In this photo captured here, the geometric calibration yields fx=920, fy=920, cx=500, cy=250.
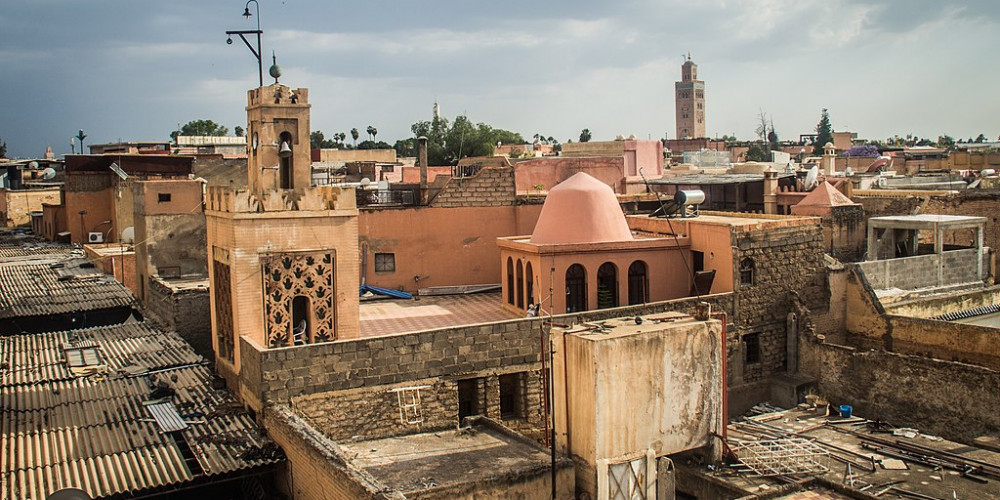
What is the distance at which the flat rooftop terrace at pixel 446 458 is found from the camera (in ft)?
43.0

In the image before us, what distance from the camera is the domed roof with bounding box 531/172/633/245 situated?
2089 cm

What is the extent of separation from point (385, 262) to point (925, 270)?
13841 millimetres

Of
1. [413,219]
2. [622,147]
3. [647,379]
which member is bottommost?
[647,379]

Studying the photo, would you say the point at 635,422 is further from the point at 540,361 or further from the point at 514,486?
the point at 540,361

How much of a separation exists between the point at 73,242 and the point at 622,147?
2050 centimetres

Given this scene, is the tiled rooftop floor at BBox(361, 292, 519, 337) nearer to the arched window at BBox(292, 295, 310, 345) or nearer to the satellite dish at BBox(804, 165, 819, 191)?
the arched window at BBox(292, 295, 310, 345)

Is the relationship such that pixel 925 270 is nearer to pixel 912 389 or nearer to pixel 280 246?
pixel 912 389

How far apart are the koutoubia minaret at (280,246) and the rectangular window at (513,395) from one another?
302 centimetres

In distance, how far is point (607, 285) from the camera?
21.2 metres

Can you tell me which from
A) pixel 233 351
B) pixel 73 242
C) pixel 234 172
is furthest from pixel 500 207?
pixel 73 242

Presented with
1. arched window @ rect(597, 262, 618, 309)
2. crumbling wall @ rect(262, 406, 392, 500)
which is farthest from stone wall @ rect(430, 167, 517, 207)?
crumbling wall @ rect(262, 406, 392, 500)

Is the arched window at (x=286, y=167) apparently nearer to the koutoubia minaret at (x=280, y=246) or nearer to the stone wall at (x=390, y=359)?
the koutoubia minaret at (x=280, y=246)

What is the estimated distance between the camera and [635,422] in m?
14.0

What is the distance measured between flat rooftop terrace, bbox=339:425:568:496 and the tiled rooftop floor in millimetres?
3509
